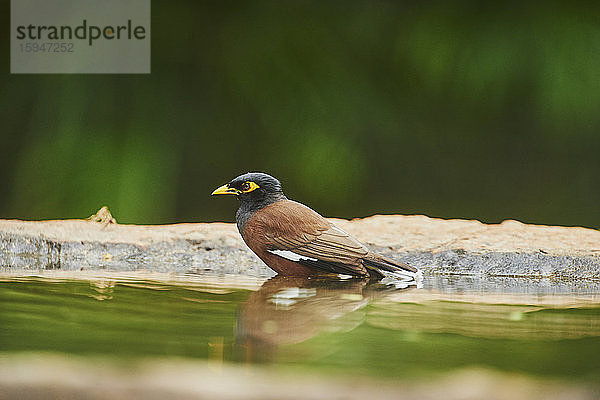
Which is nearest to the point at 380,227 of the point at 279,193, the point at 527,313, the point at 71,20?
the point at 279,193

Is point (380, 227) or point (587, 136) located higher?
point (587, 136)

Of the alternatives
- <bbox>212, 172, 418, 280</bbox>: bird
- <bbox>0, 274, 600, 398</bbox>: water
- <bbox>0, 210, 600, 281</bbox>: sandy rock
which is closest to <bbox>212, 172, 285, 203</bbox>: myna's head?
<bbox>212, 172, 418, 280</bbox>: bird

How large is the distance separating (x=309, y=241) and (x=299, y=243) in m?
0.02

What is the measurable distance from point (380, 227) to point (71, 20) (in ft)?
4.60

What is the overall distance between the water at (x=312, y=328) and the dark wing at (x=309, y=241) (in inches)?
5.5

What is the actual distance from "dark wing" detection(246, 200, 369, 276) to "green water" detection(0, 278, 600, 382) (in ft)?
0.57

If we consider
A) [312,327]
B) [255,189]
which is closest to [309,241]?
[255,189]

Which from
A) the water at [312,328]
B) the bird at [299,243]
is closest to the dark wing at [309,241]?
the bird at [299,243]

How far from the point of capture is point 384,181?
8.28 feet

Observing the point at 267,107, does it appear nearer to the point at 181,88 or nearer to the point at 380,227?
the point at 181,88

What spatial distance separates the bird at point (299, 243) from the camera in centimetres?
119

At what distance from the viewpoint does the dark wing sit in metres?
1.19

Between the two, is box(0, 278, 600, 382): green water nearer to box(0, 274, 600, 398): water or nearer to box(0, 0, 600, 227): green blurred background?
box(0, 274, 600, 398): water

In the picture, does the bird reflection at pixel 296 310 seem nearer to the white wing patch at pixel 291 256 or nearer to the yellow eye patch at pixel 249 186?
the white wing patch at pixel 291 256
